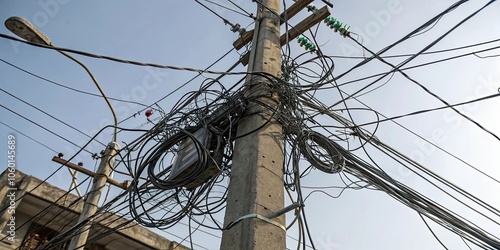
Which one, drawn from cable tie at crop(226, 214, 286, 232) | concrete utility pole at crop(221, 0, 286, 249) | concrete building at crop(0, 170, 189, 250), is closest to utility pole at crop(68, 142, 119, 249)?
concrete building at crop(0, 170, 189, 250)

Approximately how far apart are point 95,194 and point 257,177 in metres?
4.03

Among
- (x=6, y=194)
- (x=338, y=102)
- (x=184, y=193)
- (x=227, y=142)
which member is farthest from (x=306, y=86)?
(x=6, y=194)

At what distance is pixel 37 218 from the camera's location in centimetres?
922

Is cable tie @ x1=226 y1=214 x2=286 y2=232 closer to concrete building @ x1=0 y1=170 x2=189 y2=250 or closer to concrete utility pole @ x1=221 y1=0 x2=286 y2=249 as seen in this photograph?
concrete utility pole @ x1=221 y1=0 x2=286 y2=249

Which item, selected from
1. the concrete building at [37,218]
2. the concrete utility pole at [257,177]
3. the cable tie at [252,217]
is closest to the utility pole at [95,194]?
the concrete building at [37,218]

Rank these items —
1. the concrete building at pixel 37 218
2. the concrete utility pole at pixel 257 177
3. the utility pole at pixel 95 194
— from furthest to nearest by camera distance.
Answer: the concrete building at pixel 37 218 < the utility pole at pixel 95 194 < the concrete utility pole at pixel 257 177

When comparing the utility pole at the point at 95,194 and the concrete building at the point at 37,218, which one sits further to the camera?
the concrete building at the point at 37,218

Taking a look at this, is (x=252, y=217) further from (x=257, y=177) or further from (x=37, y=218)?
(x=37, y=218)

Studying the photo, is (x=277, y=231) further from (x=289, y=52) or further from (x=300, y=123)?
(x=289, y=52)

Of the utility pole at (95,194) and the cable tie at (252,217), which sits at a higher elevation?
the utility pole at (95,194)

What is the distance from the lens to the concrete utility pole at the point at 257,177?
9.05ft

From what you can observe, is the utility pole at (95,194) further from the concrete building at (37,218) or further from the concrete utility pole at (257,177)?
the concrete utility pole at (257,177)

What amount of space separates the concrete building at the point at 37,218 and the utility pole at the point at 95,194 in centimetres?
159

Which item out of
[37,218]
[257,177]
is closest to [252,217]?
[257,177]
